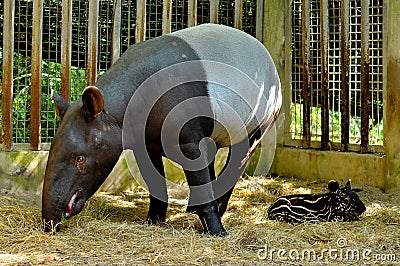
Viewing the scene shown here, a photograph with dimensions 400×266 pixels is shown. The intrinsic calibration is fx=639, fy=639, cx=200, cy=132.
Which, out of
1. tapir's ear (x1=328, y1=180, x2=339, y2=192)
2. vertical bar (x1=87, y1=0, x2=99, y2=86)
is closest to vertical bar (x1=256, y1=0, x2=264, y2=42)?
vertical bar (x1=87, y1=0, x2=99, y2=86)

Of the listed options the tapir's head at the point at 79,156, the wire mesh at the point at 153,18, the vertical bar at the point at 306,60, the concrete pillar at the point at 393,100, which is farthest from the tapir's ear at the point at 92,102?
the vertical bar at the point at 306,60

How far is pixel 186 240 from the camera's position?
484 centimetres

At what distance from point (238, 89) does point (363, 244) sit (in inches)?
66.0

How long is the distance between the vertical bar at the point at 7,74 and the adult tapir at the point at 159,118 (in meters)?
1.82

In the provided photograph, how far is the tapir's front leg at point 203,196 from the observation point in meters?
5.16

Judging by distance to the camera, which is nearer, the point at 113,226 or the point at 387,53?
the point at 113,226

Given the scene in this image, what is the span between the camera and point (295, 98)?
27.6ft

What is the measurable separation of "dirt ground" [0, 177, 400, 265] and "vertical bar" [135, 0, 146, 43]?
2.14 metres

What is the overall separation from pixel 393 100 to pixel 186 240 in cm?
332

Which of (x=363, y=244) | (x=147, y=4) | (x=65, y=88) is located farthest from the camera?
(x=147, y=4)

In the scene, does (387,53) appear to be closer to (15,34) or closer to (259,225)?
(259,225)

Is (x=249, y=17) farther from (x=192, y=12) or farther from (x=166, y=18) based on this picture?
(x=166, y=18)

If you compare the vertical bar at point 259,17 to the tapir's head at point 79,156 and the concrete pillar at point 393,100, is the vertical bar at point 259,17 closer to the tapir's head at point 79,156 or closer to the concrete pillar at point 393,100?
the concrete pillar at point 393,100

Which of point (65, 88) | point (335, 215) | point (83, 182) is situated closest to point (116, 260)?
point (83, 182)
